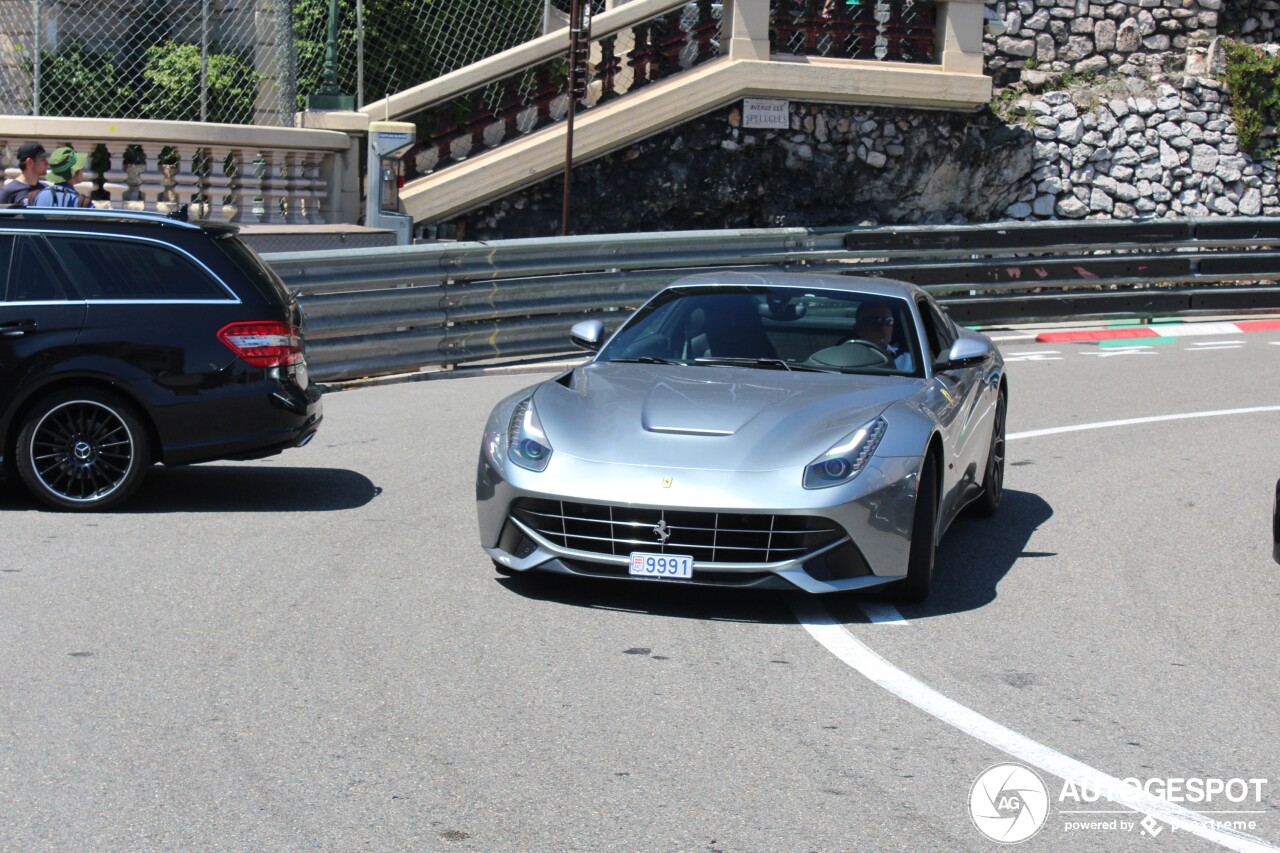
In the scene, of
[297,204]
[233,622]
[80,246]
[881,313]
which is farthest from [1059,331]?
[233,622]

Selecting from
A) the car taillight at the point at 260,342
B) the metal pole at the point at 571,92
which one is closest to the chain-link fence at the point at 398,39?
the metal pole at the point at 571,92

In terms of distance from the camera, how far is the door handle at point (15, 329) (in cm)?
864

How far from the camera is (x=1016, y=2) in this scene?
77.6ft

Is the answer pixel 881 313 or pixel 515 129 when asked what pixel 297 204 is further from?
pixel 881 313

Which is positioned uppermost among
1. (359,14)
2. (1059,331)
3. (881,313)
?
(359,14)

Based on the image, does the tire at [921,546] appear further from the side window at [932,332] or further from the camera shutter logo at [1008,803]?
the camera shutter logo at [1008,803]

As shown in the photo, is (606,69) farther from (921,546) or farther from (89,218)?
(921,546)

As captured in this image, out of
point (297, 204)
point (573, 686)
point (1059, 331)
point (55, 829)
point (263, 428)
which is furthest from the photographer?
point (1059, 331)

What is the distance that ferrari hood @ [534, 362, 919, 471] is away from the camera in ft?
22.4

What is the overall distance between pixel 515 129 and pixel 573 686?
15028 mm

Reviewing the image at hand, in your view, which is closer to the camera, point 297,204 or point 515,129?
point 297,204

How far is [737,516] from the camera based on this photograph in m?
6.64

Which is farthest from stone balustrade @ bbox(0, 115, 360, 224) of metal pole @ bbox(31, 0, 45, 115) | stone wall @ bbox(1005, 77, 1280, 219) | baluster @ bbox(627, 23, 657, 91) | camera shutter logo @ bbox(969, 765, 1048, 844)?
camera shutter logo @ bbox(969, 765, 1048, 844)

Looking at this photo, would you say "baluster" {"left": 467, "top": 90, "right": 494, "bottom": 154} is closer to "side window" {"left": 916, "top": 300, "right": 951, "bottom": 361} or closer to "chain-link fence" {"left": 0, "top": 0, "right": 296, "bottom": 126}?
"chain-link fence" {"left": 0, "top": 0, "right": 296, "bottom": 126}
